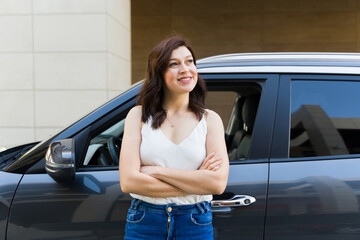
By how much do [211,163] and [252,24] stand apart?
9.41 metres

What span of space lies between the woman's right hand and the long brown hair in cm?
19

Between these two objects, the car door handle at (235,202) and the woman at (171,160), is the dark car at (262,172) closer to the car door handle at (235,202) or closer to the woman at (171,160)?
the car door handle at (235,202)

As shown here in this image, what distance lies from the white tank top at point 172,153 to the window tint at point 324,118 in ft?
2.43

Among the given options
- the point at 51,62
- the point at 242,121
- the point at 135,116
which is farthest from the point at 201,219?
the point at 51,62

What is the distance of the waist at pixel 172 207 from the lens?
62.9 inches

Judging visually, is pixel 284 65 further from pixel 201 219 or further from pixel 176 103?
pixel 201 219

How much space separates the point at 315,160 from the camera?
2.11 metres

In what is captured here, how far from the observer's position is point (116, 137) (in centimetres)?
293

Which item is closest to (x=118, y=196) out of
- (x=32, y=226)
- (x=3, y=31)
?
(x=32, y=226)

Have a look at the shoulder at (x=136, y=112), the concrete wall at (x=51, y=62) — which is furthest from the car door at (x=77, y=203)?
the concrete wall at (x=51, y=62)

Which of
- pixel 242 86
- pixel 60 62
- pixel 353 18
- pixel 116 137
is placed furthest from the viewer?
pixel 353 18

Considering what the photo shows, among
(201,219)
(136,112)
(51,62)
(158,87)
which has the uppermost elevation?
(51,62)

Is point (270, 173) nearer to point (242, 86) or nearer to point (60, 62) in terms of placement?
point (242, 86)

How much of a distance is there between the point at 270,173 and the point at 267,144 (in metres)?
0.16
